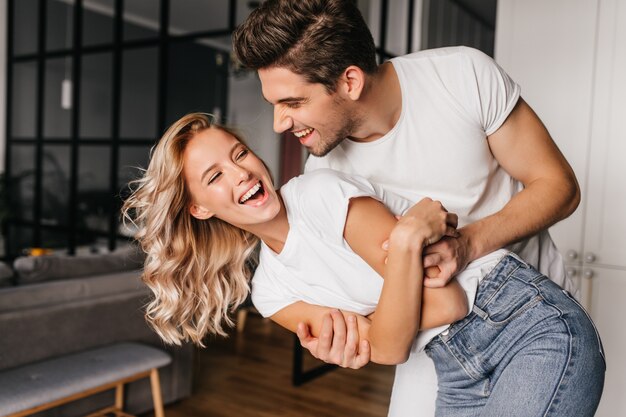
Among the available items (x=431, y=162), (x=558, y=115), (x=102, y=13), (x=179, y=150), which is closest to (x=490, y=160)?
(x=431, y=162)

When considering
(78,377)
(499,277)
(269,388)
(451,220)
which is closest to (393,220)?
(451,220)

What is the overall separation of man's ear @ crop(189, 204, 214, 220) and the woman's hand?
590mm

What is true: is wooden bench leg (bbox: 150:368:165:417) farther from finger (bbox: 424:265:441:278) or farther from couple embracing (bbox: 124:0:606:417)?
finger (bbox: 424:265:441:278)

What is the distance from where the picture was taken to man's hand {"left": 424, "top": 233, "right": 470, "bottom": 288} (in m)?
A: 1.08

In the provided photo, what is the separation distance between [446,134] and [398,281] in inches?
17.7

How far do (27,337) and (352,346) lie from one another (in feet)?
6.35

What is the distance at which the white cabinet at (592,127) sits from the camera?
2457 mm

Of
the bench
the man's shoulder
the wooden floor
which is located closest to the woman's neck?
the man's shoulder

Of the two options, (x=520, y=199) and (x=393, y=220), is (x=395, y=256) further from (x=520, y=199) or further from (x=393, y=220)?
(x=520, y=199)

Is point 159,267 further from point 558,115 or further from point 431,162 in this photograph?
point 558,115

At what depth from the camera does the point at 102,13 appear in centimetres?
659

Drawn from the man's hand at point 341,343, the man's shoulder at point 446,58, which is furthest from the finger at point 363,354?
the man's shoulder at point 446,58

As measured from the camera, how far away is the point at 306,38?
1.32 metres

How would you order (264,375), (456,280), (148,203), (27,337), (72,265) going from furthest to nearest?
(264,375), (72,265), (27,337), (148,203), (456,280)
